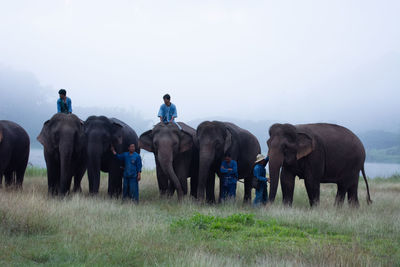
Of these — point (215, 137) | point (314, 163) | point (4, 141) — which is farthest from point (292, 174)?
point (4, 141)

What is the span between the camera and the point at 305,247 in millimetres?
7641

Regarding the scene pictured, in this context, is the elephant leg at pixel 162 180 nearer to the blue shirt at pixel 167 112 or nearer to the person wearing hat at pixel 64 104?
the blue shirt at pixel 167 112

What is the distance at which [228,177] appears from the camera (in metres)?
13.6

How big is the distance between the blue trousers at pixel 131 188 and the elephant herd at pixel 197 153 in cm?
71

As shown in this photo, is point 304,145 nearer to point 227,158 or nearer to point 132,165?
point 227,158

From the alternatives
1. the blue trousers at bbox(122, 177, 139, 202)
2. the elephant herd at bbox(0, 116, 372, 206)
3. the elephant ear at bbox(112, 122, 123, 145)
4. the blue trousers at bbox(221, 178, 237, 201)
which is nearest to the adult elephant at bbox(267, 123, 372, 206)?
the elephant herd at bbox(0, 116, 372, 206)

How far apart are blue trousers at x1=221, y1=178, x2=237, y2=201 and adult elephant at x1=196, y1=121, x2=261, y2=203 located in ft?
1.65

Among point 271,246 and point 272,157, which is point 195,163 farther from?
point 271,246

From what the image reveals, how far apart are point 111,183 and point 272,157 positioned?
16.8 ft

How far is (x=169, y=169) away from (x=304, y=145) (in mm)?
3787

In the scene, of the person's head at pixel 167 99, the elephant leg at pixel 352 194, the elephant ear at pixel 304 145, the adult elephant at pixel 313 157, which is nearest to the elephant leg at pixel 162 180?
the person's head at pixel 167 99

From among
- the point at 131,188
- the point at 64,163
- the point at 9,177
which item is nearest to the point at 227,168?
Result: the point at 131,188

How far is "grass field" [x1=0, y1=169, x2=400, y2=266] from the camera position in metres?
6.73

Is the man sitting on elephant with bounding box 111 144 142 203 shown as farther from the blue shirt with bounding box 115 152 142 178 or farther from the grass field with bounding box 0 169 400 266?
the grass field with bounding box 0 169 400 266
